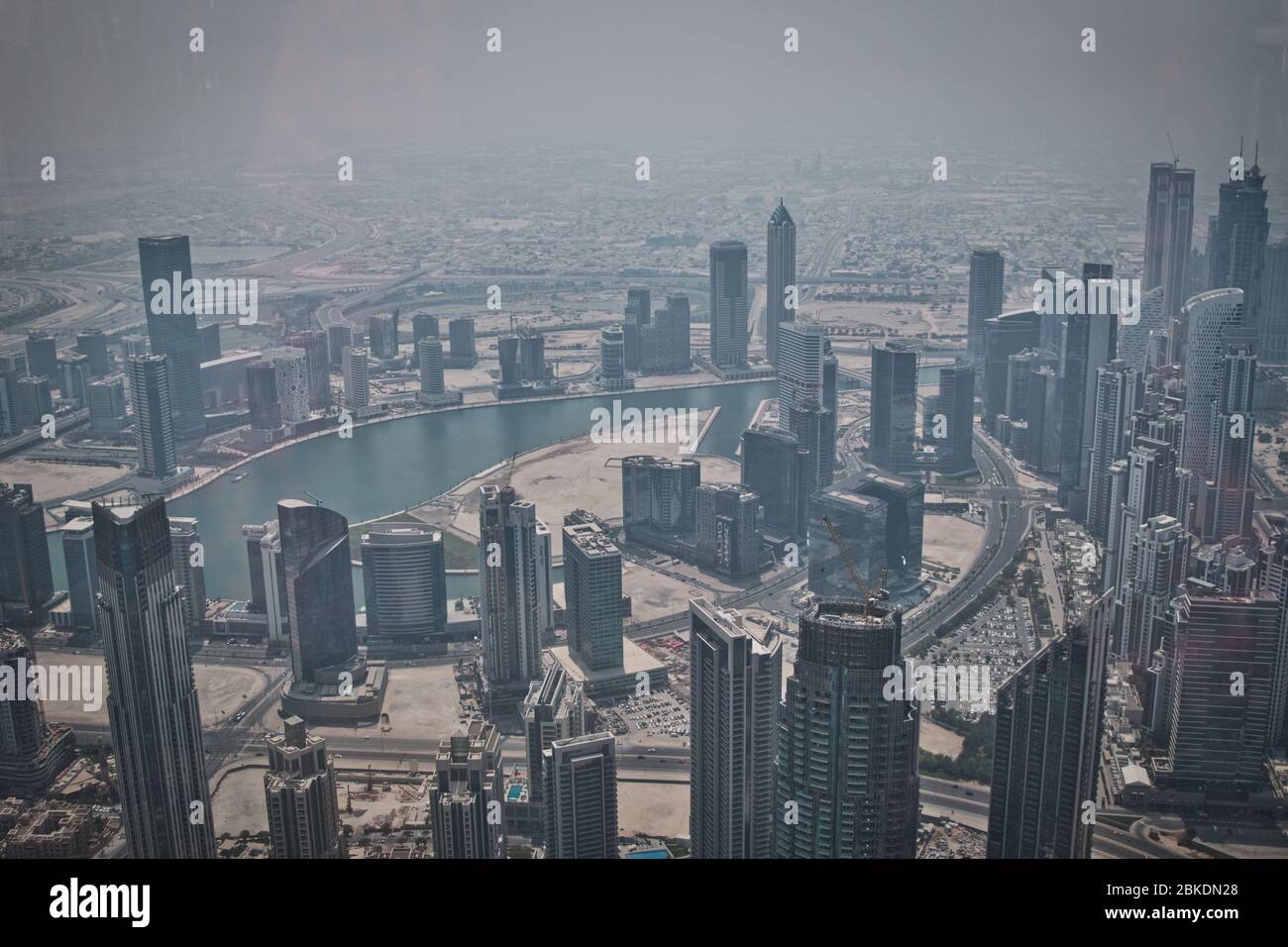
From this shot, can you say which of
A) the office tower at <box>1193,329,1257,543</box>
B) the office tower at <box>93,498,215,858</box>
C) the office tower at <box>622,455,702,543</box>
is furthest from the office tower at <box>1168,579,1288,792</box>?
the office tower at <box>93,498,215,858</box>

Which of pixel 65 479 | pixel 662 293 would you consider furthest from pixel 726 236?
pixel 65 479

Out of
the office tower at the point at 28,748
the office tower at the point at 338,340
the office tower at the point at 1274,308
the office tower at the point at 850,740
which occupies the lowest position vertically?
the office tower at the point at 28,748

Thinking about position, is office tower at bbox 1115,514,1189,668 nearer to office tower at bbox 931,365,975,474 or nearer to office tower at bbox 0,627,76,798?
office tower at bbox 931,365,975,474

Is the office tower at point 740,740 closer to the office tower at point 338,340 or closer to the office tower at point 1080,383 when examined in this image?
the office tower at point 1080,383

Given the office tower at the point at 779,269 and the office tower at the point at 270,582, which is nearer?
the office tower at the point at 270,582

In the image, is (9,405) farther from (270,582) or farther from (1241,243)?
(1241,243)

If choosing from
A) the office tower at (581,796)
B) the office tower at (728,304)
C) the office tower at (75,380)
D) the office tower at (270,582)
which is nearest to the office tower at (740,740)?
the office tower at (581,796)

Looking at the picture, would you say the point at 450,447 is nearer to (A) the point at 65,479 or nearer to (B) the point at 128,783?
(A) the point at 65,479
